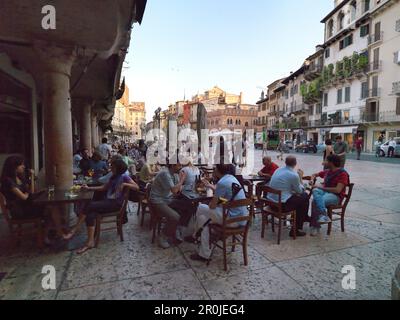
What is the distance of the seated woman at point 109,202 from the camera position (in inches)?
153

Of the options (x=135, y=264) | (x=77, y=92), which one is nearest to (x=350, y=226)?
(x=135, y=264)

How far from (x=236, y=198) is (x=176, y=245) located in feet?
4.39

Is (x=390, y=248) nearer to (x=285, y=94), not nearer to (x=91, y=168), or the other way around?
(x=91, y=168)

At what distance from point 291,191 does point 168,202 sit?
2.01 metres

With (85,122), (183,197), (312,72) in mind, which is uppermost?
(312,72)

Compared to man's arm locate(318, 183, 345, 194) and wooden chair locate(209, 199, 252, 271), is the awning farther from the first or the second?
wooden chair locate(209, 199, 252, 271)

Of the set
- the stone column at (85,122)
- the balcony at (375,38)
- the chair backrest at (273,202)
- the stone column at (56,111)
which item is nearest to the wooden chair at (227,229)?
the chair backrest at (273,202)

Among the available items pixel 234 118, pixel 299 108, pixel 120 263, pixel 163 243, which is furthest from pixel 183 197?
pixel 234 118

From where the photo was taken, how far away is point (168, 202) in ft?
13.6

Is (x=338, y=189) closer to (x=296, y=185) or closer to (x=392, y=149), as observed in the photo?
(x=296, y=185)

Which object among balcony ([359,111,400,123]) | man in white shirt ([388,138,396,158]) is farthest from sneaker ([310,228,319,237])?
balcony ([359,111,400,123])

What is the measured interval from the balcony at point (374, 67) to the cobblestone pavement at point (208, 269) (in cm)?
3113

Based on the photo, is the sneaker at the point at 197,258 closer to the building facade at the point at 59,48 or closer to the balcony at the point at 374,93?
the building facade at the point at 59,48

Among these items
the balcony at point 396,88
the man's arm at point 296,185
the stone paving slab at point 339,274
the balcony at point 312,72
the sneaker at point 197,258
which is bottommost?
the stone paving slab at point 339,274
